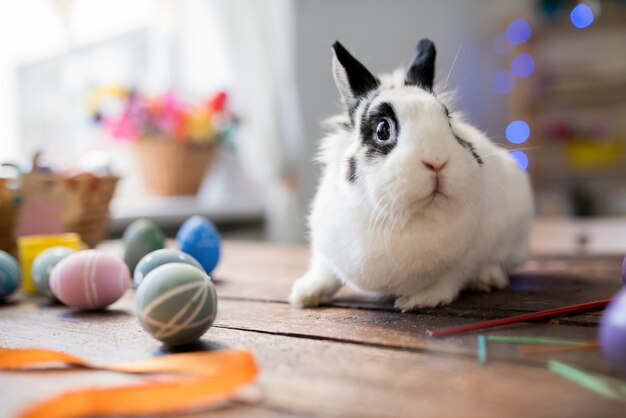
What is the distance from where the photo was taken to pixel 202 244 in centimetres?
136

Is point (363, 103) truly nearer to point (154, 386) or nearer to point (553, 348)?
point (553, 348)

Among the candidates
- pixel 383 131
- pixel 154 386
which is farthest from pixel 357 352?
pixel 383 131

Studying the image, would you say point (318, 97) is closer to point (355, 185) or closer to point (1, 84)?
point (1, 84)

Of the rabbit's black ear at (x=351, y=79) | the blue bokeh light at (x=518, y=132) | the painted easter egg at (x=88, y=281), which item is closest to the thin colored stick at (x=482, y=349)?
the rabbit's black ear at (x=351, y=79)

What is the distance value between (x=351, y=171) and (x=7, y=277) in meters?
→ 0.73

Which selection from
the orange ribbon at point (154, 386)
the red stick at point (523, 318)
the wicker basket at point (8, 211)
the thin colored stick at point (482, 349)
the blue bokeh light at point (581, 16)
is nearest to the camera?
the orange ribbon at point (154, 386)

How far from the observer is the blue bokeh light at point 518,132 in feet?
12.7

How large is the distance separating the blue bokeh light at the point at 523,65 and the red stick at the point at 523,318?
3.25 m

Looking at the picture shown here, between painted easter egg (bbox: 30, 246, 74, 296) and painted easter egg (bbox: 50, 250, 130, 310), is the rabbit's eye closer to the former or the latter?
painted easter egg (bbox: 50, 250, 130, 310)

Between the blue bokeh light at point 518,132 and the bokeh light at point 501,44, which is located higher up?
the bokeh light at point 501,44

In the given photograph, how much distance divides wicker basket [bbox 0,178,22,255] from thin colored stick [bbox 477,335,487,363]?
4.05 ft

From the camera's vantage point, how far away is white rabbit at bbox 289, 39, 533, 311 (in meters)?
0.91

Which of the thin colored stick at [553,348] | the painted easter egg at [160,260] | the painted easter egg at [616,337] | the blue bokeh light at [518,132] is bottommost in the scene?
the thin colored stick at [553,348]

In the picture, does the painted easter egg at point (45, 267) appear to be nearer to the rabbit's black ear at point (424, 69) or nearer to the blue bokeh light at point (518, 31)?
the rabbit's black ear at point (424, 69)
